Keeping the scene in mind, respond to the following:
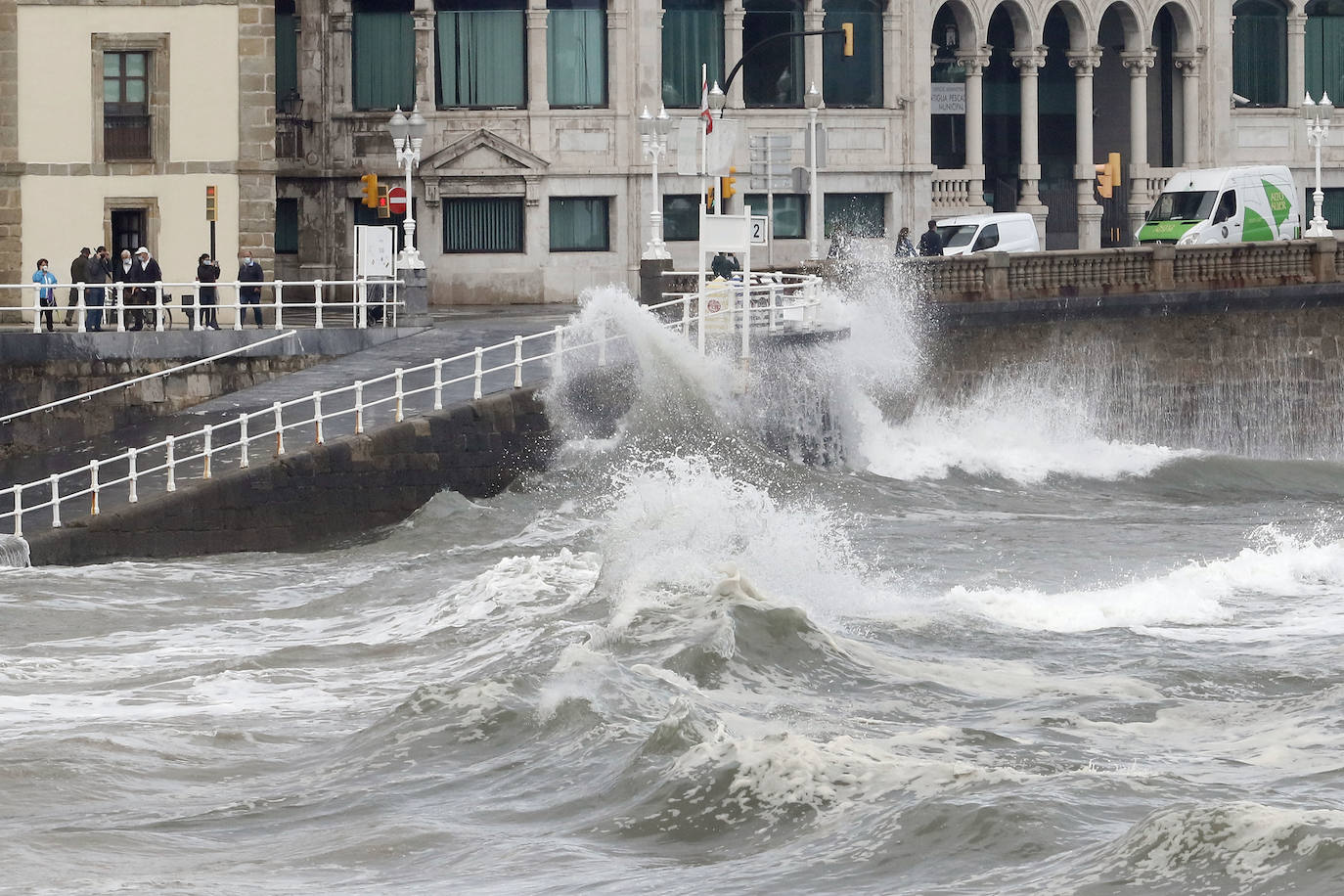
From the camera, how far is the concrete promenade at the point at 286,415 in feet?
87.9

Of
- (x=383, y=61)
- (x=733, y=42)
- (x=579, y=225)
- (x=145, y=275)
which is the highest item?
(x=733, y=42)

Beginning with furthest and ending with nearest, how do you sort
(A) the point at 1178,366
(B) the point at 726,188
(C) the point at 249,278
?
(B) the point at 726,188 → (A) the point at 1178,366 → (C) the point at 249,278

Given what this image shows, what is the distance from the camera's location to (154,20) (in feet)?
131

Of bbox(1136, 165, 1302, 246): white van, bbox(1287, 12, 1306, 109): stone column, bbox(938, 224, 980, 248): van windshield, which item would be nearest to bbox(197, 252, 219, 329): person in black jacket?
bbox(938, 224, 980, 248): van windshield

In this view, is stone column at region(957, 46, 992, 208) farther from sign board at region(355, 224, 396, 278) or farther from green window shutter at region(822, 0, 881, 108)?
sign board at region(355, 224, 396, 278)

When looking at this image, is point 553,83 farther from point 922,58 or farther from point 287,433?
point 287,433

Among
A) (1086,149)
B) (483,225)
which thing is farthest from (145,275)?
(1086,149)

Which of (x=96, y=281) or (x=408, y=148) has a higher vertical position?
(x=408, y=148)

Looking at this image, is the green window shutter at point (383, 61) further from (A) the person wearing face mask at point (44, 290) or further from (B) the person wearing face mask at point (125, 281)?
(A) the person wearing face mask at point (44, 290)

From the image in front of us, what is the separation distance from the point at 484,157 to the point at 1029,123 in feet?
47.1

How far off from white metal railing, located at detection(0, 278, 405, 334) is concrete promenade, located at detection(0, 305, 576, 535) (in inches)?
36.0

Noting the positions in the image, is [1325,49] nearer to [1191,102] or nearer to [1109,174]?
[1191,102]

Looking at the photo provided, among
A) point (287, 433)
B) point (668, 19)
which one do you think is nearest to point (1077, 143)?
point (668, 19)

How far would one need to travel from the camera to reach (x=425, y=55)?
154ft
